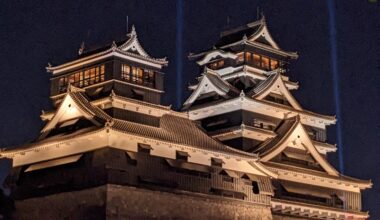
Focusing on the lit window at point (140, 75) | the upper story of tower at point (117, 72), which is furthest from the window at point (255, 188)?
the lit window at point (140, 75)

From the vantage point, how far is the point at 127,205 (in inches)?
1690

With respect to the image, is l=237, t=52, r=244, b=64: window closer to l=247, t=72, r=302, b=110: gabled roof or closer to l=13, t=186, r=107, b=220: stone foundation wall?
l=247, t=72, r=302, b=110: gabled roof

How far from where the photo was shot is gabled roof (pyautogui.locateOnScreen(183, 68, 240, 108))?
55500 mm

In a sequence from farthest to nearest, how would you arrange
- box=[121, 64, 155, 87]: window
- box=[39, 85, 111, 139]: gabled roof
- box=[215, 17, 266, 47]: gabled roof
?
box=[215, 17, 266, 47]: gabled roof, box=[121, 64, 155, 87]: window, box=[39, 85, 111, 139]: gabled roof

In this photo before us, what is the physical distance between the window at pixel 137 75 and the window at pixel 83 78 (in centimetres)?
151

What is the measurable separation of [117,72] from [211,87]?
11.1 metres

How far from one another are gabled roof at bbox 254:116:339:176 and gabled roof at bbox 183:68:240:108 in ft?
15.1

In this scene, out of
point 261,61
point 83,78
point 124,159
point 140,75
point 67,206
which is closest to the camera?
point 124,159

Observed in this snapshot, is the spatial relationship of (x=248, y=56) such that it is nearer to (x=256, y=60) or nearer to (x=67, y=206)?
(x=256, y=60)

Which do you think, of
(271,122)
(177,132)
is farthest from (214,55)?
(177,132)

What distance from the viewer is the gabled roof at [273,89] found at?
5528 cm

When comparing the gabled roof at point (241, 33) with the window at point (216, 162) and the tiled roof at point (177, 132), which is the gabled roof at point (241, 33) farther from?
the window at point (216, 162)

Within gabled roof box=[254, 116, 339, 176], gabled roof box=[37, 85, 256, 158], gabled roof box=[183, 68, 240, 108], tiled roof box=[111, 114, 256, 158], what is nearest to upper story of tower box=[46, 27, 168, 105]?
gabled roof box=[37, 85, 256, 158]

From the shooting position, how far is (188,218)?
45.9 metres
